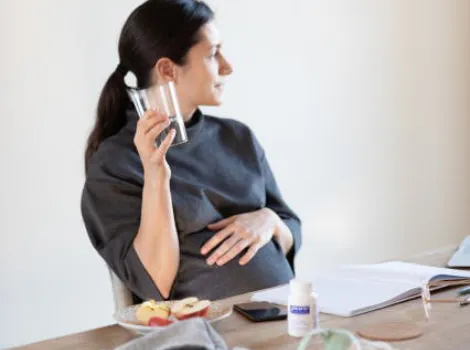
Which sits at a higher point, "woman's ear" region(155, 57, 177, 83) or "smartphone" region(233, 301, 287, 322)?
"woman's ear" region(155, 57, 177, 83)

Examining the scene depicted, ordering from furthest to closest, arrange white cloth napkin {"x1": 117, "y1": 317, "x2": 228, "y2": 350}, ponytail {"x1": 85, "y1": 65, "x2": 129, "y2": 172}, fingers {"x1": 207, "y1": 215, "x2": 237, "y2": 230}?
ponytail {"x1": 85, "y1": 65, "x2": 129, "y2": 172} → fingers {"x1": 207, "y1": 215, "x2": 237, "y2": 230} → white cloth napkin {"x1": 117, "y1": 317, "x2": 228, "y2": 350}

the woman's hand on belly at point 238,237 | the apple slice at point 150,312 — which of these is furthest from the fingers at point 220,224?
the apple slice at point 150,312

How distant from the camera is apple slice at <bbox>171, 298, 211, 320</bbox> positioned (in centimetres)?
105

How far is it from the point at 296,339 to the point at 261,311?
134mm

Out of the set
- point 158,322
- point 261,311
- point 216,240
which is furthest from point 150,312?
point 216,240

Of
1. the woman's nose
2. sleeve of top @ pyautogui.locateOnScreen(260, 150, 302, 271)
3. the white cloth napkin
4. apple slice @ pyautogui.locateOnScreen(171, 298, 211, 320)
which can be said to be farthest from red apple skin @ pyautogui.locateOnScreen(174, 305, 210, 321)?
the woman's nose

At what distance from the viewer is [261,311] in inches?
44.6

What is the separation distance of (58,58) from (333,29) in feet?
3.68

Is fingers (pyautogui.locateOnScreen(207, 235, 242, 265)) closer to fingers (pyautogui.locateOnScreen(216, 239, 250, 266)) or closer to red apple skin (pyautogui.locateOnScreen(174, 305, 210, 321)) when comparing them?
fingers (pyautogui.locateOnScreen(216, 239, 250, 266))

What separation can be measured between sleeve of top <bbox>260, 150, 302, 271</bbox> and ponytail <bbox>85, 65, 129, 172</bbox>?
14.2 inches

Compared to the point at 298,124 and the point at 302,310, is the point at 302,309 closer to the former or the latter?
the point at 302,310

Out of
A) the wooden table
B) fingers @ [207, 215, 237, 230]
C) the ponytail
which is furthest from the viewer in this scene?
the ponytail

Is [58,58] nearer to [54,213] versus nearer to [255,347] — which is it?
[54,213]

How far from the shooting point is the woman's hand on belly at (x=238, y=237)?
1.54 meters
